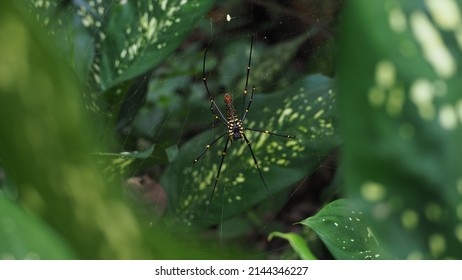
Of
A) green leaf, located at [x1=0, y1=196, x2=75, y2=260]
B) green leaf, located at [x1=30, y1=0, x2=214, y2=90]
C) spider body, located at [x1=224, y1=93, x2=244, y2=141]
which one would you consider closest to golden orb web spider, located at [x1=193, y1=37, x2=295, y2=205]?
spider body, located at [x1=224, y1=93, x2=244, y2=141]

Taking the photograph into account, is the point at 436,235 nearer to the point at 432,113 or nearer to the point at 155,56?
the point at 432,113

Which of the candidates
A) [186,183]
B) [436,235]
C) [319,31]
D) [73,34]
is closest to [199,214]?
[186,183]

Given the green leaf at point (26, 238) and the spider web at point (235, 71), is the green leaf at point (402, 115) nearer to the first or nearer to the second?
the green leaf at point (26, 238)

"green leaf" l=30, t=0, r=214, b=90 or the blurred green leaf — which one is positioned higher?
the blurred green leaf

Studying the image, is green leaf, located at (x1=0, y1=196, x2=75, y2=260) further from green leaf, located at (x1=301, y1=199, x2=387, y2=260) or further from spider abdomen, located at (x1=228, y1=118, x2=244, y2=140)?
spider abdomen, located at (x1=228, y1=118, x2=244, y2=140)

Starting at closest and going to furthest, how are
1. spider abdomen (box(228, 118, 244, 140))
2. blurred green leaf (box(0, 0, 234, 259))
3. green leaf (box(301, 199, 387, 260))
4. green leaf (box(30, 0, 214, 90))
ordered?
blurred green leaf (box(0, 0, 234, 259)) < green leaf (box(301, 199, 387, 260)) < green leaf (box(30, 0, 214, 90)) < spider abdomen (box(228, 118, 244, 140))

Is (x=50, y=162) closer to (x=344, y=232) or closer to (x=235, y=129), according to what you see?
(x=344, y=232)

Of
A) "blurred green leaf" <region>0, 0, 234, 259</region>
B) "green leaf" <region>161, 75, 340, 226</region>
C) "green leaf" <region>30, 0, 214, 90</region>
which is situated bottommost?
"green leaf" <region>161, 75, 340, 226</region>

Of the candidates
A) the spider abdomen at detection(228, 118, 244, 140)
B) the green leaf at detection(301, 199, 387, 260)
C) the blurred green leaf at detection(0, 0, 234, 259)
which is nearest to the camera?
the blurred green leaf at detection(0, 0, 234, 259)
